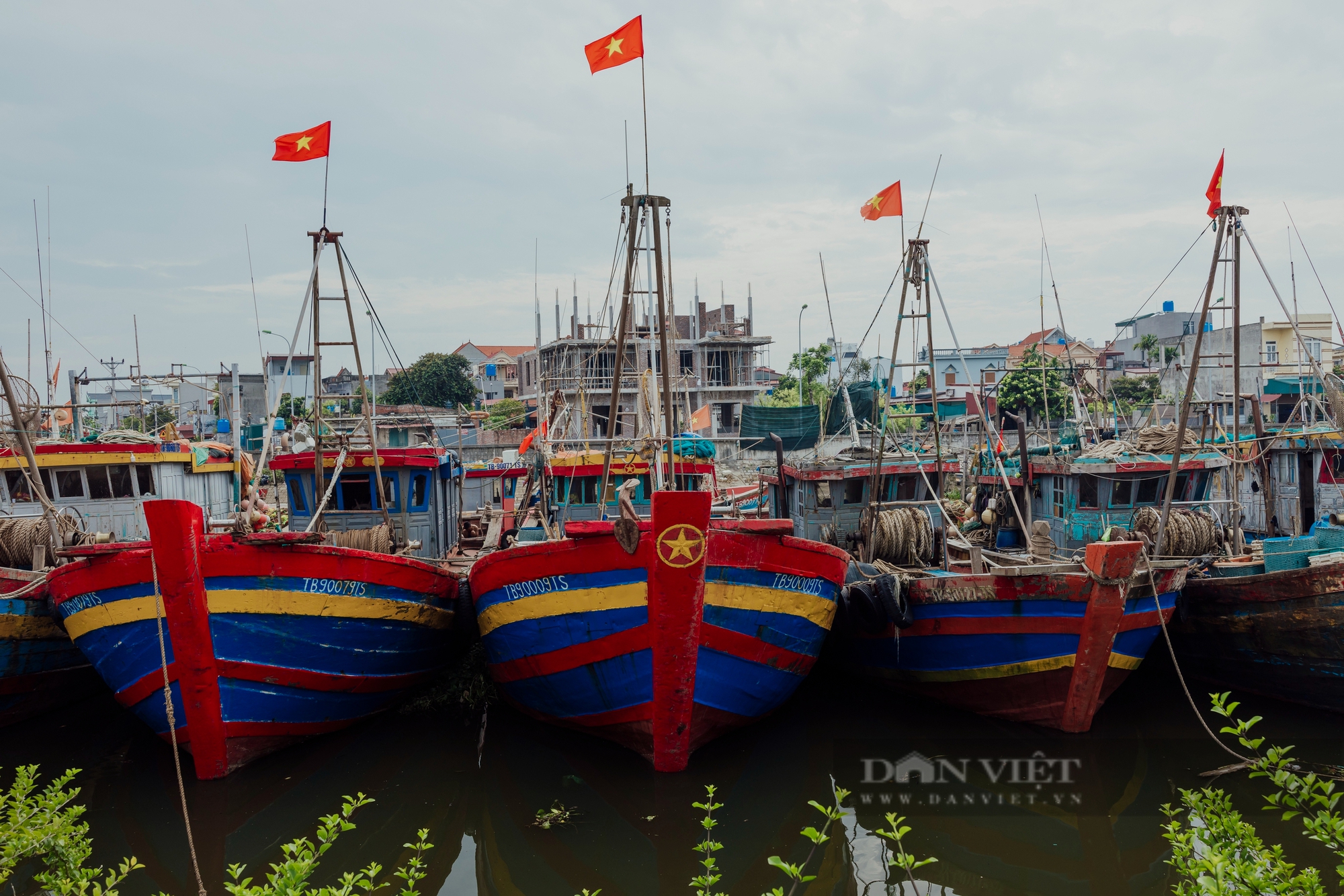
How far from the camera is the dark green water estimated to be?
743 cm

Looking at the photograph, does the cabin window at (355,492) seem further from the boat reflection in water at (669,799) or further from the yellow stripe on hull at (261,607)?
the boat reflection in water at (669,799)

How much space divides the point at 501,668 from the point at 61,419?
41.1ft

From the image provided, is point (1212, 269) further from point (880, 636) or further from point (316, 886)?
point (316, 886)

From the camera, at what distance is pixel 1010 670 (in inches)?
376

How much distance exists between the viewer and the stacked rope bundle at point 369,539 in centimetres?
1076

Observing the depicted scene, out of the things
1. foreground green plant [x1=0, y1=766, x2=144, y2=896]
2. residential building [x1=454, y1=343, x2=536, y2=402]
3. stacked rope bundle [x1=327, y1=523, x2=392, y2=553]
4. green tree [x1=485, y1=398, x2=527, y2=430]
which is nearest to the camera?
foreground green plant [x1=0, y1=766, x2=144, y2=896]

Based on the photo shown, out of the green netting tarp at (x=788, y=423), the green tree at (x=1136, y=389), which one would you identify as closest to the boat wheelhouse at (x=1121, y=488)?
the green netting tarp at (x=788, y=423)

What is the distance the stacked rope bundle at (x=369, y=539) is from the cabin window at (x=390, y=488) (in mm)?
546

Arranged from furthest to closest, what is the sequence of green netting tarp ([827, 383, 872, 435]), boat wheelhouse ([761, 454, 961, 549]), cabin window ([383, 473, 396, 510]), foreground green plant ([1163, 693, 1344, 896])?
green netting tarp ([827, 383, 872, 435])
boat wheelhouse ([761, 454, 961, 549])
cabin window ([383, 473, 396, 510])
foreground green plant ([1163, 693, 1344, 896])

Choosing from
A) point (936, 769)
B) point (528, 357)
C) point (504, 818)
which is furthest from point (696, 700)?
point (528, 357)

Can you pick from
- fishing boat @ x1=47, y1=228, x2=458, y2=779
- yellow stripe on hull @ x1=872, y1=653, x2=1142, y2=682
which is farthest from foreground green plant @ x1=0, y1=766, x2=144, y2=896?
yellow stripe on hull @ x1=872, y1=653, x2=1142, y2=682

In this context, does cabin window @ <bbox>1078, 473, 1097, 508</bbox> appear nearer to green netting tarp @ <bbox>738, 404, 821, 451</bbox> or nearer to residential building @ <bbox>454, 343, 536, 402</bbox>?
green netting tarp @ <bbox>738, 404, 821, 451</bbox>

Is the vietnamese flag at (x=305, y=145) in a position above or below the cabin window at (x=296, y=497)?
above

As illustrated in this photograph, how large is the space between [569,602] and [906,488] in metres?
Answer: 6.00
